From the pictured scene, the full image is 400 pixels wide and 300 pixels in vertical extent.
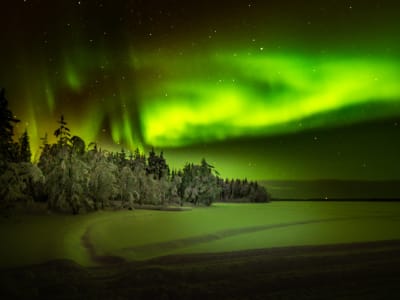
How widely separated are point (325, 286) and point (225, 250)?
805cm

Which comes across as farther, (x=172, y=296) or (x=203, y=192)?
(x=203, y=192)

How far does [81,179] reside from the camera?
153ft

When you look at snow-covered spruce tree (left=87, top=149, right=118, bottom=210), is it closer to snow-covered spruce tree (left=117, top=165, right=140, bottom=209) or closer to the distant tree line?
the distant tree line

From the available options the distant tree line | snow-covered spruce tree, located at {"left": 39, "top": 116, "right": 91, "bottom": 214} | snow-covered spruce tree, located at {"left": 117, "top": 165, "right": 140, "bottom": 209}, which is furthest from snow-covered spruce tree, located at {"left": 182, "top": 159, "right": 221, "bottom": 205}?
snow-covered spruce tree, located at {"left": 39, "top": 116, "right": 91, "bottom": 214}

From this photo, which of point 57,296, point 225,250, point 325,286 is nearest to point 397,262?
point 325,286

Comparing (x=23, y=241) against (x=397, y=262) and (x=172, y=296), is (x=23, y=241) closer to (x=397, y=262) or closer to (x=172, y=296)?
(x=172, y=296)

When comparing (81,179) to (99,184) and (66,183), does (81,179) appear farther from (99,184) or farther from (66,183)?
(99,184)

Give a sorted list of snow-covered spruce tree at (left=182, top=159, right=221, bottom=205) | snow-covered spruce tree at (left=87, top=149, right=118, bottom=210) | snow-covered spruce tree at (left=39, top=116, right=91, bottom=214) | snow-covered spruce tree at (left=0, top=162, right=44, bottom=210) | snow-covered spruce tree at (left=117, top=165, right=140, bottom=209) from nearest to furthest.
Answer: snow-covered spruce tree at (left=0, top=162, right=44, bottom=210)
snow-covered spruce tree at (left=39, top=116, right=91, bottom=214)
snow-covered spruce tree at (left=87, top=149, right=118, bottom=210)
snow-covered spruce tree at (left=117, top=165, right=140, bottom=209)
snow-covered spruce tree at (left=182, top=159, right=221, bottom=205)

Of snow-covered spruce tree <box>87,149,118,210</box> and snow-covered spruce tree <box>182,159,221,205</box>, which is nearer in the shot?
snow-covered spruce tree <box>87,149,118,210</box>

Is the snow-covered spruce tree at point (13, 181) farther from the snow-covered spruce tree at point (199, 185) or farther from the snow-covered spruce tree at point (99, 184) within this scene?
the snow-covered spruce tree at point (199, 185)

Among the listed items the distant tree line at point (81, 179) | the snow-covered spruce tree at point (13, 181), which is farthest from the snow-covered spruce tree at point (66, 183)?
the snow-covered spruce tree at point (13, 181)

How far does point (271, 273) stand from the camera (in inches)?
464

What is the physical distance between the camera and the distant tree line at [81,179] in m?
31.9

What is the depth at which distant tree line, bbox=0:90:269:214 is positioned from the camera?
31.9 m
